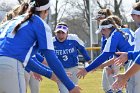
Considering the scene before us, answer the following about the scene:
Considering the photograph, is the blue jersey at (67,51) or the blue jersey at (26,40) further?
the blue jersey at (67,51)

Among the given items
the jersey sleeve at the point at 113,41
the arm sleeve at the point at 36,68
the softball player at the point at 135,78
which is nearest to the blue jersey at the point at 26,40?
the arm sleeve at the point at 36,68

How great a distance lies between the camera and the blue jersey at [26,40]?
5.55 meters

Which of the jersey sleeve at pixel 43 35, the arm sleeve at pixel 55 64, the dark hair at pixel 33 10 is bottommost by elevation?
the arm sleeve at pixel 55 64

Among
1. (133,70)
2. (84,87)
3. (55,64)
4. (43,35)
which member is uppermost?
(43,35)

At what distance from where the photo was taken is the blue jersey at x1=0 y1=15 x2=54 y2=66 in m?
5.55

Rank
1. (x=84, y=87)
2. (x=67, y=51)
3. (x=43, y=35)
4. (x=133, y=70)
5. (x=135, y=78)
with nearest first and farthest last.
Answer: (x=133, y=70) → (x=43, y=35) → (x=135, y=78) → (x=67, y=51) → (x=84, y=87)

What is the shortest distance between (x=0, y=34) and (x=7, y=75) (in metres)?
0.62

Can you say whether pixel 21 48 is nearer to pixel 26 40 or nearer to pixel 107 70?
pixel 26 40

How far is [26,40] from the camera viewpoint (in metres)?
5.57

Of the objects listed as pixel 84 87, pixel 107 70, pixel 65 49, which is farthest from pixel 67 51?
pixel 84 87

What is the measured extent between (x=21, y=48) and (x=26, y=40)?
117 mm

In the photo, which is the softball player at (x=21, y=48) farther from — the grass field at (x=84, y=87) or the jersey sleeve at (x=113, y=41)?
the grass field at (x=84, y=87)

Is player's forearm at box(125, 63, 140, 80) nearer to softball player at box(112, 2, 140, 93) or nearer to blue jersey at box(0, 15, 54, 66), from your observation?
blue jersey at box(0, 15, 54, 66)

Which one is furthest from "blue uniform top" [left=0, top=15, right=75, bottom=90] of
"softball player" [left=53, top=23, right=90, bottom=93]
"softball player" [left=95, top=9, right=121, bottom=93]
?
"softball player" [left=53, top=23, right=90, bottom=93]
